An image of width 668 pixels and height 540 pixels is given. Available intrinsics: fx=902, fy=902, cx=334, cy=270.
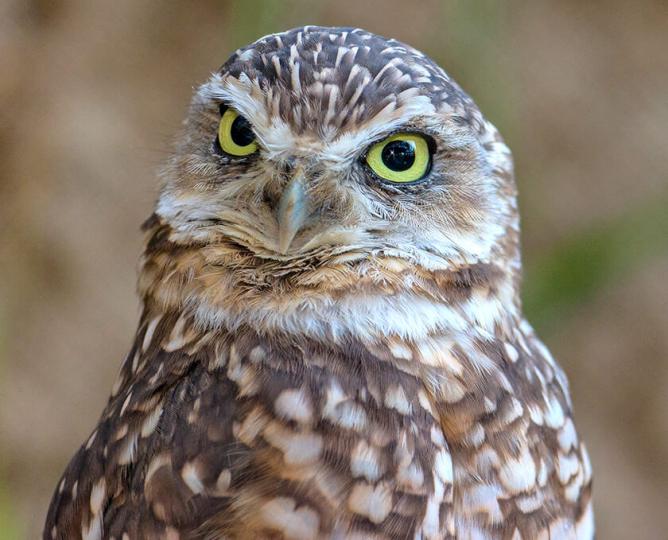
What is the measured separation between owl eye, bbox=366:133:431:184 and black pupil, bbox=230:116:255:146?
0.21 m

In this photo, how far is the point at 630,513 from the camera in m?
4.03

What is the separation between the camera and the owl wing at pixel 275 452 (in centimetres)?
145

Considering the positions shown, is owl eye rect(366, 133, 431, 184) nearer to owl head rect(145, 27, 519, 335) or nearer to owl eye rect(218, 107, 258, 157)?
owl head rect(145, 27, 519, 335)

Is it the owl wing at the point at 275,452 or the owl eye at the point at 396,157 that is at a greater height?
the owl eye at the point at 396,157

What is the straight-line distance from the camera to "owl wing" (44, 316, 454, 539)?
1.45m

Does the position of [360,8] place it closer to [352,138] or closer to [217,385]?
[352,138]

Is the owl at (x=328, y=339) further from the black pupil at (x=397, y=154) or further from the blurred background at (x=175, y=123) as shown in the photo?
the blurred background at (x=175, y=123)

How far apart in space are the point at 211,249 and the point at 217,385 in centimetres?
25

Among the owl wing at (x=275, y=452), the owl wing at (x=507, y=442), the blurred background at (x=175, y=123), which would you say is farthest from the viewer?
the blurred background at (x=175, y=123)

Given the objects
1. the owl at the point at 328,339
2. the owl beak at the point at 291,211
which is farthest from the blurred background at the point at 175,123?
the owl beak at the point at 291,211

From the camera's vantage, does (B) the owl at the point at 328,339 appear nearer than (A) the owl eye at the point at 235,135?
Yes

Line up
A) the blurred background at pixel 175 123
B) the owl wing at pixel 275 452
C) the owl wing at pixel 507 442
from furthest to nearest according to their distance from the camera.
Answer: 1. the blurred background at pixel 175 123
2. the owl wing at pixel 507 442
3. the owl wing at pixel 275 452

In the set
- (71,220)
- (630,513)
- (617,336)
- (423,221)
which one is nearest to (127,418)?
(423,221)

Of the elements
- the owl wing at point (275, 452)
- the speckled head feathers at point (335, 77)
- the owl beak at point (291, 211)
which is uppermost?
the speckled head feathers at point (335, 77)
